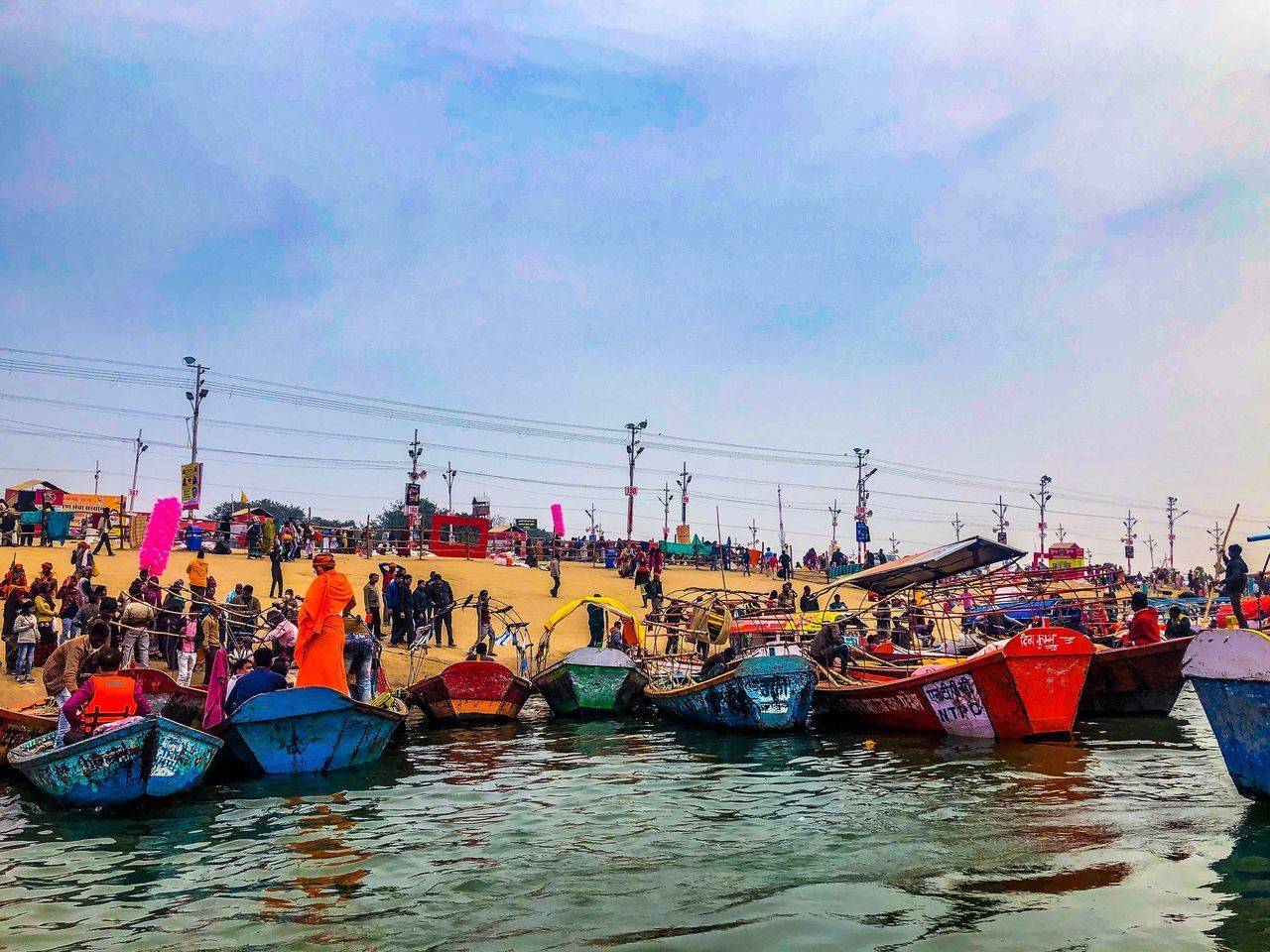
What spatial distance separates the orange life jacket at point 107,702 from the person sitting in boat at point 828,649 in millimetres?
12033

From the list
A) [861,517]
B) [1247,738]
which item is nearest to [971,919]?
[1247,738]

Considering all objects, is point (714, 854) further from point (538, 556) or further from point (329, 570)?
point (538, 556)

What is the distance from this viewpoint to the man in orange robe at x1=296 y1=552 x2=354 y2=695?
12.5m

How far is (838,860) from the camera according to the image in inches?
331

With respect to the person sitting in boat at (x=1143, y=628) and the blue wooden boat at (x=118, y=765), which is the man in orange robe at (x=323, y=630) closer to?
the blue wooden boat at (x=118, y=765)

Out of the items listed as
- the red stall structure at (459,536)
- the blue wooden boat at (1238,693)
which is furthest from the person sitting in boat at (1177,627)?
the red stall structure at (459,536)

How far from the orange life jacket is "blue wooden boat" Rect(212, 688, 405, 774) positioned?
4.79 feet

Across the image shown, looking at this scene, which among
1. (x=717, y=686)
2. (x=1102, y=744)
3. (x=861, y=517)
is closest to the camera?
(x=1102, y=744)

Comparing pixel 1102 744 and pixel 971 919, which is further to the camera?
pixel 1102 744

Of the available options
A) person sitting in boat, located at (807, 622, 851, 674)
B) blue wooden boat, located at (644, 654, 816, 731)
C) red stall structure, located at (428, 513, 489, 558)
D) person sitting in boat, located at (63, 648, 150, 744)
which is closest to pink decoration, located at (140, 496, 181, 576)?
person sitting in boat, located at (63, 648, 150, 744)

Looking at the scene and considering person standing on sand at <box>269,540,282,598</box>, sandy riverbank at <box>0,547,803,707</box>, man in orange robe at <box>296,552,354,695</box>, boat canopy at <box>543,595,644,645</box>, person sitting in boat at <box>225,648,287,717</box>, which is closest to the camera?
man in orange robe at <box>296,552,354,695</box>

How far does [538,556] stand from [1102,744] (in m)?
40.5

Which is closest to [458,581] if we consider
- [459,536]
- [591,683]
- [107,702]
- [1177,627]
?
[459,536]

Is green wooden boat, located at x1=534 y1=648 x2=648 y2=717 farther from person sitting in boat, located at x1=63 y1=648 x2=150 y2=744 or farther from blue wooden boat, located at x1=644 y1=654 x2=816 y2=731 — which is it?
person sitting in boat, located at x1=63 y1=648 x2=150 y2=744
